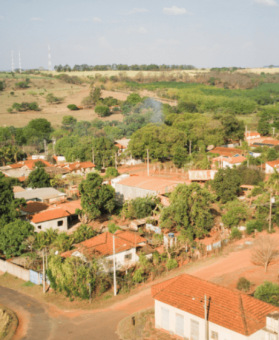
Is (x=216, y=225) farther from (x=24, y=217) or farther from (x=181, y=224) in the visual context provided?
(x=24, y=217)

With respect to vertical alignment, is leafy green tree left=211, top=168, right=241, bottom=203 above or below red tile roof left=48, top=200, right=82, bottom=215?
above

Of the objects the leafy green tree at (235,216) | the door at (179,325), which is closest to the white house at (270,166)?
the leafy green tree at (235,216)

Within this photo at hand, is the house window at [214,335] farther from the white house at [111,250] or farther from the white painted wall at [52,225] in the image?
the white painted wall at [52,225]

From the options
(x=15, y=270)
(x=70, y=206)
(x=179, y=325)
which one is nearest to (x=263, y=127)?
(x=70, y=206)

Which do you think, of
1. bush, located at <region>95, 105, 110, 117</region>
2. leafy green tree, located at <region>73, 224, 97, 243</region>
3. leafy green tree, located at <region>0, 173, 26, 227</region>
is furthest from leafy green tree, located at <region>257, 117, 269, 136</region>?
leafy green tree, located at <region>0, 173, 26, 227</region>

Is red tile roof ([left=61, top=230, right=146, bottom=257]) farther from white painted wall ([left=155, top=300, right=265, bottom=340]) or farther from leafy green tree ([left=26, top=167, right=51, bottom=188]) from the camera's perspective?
leafy green tree ([left=26, top=167, right=51, bottom=188])

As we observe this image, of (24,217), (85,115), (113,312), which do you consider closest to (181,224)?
(113,312)
